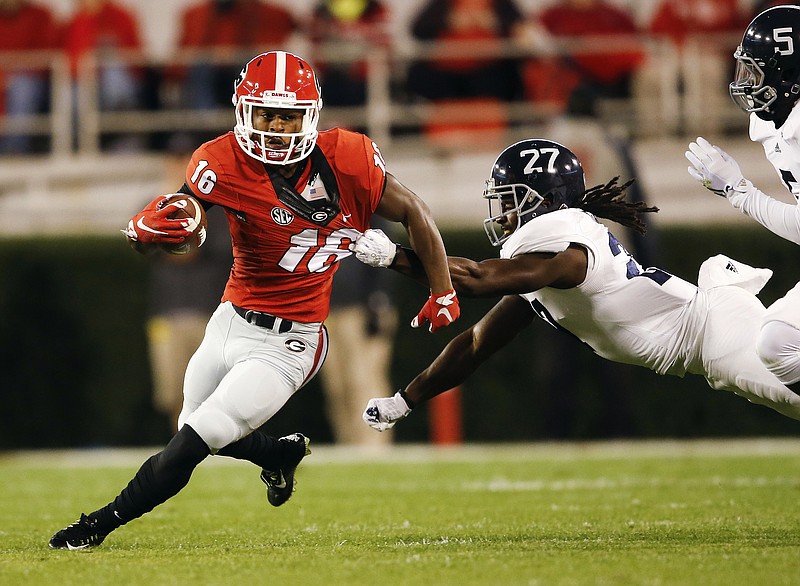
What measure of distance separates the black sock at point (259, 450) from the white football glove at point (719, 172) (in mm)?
2036

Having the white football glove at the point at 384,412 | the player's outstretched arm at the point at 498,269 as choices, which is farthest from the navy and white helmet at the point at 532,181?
the white football glove at the point at 384,412

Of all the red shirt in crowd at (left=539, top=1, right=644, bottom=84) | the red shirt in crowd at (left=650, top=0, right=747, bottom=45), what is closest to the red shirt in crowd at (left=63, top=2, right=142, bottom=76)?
the red shirt in crowd at (left=539, top=1, right=644, bottom=84)

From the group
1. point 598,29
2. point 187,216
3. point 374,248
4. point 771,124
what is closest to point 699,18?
point 598,29

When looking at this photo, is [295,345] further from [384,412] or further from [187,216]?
[187,216]

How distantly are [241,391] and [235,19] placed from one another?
21.6 ft

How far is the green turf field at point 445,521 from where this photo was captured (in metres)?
4.18

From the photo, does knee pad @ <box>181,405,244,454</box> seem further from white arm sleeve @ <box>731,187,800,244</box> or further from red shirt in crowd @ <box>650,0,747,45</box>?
red shirt in crowd @ <box>650,0,747,45</box>

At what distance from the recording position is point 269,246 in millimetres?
4984

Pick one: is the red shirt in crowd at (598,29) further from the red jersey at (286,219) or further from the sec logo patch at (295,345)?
the sec logo patch at (295,345)

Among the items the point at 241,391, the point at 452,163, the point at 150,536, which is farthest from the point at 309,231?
the point at 452,163

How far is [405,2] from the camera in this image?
40.8 feet

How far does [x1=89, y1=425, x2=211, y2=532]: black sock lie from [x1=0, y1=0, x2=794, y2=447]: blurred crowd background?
5198 mm

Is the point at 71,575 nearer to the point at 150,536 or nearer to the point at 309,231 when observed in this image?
the point at 150,536

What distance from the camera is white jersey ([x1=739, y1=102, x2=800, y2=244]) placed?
4.98 m
